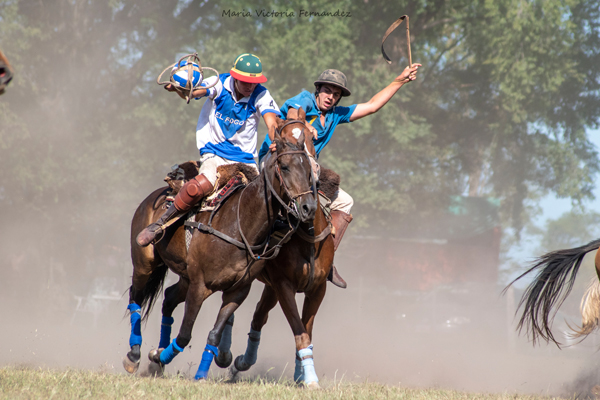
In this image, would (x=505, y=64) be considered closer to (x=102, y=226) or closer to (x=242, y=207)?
(x=102, y=226)

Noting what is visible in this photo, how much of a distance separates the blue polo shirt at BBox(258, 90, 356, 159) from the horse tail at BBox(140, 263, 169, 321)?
2.20m

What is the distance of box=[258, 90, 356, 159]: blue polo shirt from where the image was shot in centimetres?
601

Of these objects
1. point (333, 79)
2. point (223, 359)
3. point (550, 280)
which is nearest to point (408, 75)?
point (333, 79)

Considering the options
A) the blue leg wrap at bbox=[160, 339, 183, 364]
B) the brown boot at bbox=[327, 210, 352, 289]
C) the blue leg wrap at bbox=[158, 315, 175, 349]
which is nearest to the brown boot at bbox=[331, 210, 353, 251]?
the brown boot at bbox=[327, 210, 352, 289]

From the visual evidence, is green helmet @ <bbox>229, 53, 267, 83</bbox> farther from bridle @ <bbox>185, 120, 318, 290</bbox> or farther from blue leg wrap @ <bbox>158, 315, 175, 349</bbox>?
blue leg wrap @ <bbox>158, 315, 175, 349</bbox>

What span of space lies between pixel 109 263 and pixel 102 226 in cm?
162

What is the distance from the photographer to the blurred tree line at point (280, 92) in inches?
751

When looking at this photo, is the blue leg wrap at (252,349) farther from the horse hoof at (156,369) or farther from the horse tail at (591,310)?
the horse tail at (591,310)

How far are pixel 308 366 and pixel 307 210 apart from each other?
1743 mm

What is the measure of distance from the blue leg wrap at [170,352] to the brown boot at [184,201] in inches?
42.6

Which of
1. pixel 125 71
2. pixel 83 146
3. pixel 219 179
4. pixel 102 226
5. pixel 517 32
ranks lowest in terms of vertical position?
pixel 219 179

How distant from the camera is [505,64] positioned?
21.0 metres

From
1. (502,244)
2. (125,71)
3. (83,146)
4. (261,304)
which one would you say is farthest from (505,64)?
(261,304)

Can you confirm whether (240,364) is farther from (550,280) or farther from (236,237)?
(550,280)
